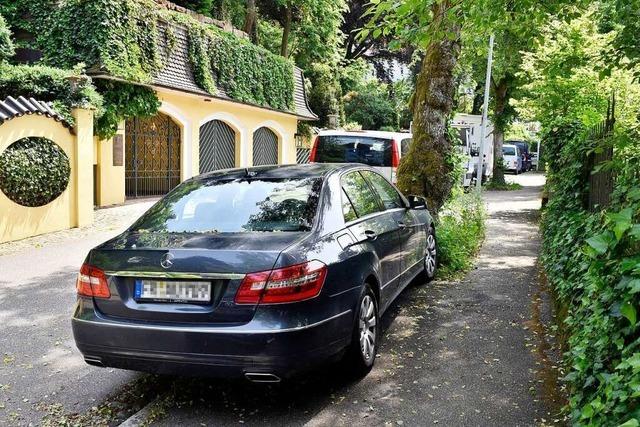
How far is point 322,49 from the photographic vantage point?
2978cm

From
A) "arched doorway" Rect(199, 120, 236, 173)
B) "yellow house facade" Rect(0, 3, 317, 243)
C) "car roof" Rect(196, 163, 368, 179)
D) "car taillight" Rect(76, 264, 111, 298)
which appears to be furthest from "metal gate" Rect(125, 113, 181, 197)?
"car taillight" Rect(76, 264, 111, 298)

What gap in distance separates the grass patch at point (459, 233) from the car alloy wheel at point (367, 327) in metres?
3.69

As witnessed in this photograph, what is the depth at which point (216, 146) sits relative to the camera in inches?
797

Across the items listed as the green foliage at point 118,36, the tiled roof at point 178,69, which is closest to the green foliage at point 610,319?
the green foliage at point 118,36

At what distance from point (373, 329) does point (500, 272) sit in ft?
15.0

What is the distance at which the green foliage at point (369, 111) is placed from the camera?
37.5m

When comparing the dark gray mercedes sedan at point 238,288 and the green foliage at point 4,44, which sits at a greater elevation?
the green foliage at point 4,44

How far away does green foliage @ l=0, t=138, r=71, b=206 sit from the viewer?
33.5ft

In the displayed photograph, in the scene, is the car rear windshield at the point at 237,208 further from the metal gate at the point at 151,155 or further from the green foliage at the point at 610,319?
the metal gate at the point at 151,155

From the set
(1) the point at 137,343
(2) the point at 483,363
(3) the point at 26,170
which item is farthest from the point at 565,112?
(1) the point at 137,343

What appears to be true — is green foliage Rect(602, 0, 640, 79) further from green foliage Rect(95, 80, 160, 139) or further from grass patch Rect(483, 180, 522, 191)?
grass patch Rect(483, 180, 522, 191)

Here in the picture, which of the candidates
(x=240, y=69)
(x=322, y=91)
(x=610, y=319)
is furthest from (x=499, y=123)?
(x=610, y=319)

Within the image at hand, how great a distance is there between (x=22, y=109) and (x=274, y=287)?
27.5 ft

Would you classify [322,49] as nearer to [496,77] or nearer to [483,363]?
[496,77]
